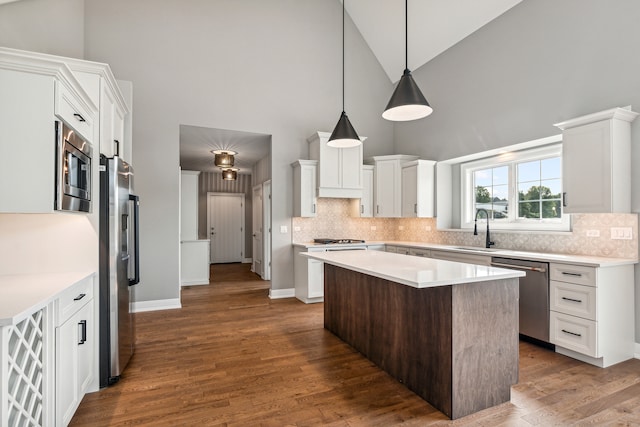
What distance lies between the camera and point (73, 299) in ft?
6.62

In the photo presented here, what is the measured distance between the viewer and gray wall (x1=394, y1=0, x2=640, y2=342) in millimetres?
3115

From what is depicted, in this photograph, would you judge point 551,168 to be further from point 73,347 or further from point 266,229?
point 73,347

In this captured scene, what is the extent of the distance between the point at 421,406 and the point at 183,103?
15.5 ft

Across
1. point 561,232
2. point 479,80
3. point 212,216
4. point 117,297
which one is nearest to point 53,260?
point 117,297

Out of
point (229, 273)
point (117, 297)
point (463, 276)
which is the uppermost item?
point (463, 276)

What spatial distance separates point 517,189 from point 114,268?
4.53m

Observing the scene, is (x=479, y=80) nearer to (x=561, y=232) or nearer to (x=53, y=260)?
(x=561, y=232)

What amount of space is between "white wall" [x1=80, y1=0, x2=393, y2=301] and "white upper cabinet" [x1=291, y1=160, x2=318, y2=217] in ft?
0.80

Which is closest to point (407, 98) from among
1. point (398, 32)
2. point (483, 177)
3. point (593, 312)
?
point (593, 312)

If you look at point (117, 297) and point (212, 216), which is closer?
point (117, 297)

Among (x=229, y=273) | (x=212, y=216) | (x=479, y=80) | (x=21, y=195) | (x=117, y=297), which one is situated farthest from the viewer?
(x=212, y=216)

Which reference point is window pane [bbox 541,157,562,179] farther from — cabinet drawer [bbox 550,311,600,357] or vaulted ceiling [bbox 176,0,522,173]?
vaulted ceiling [bbox 176,0,522,173]

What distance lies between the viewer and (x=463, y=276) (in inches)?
83.0

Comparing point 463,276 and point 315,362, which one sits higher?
point 463,276
